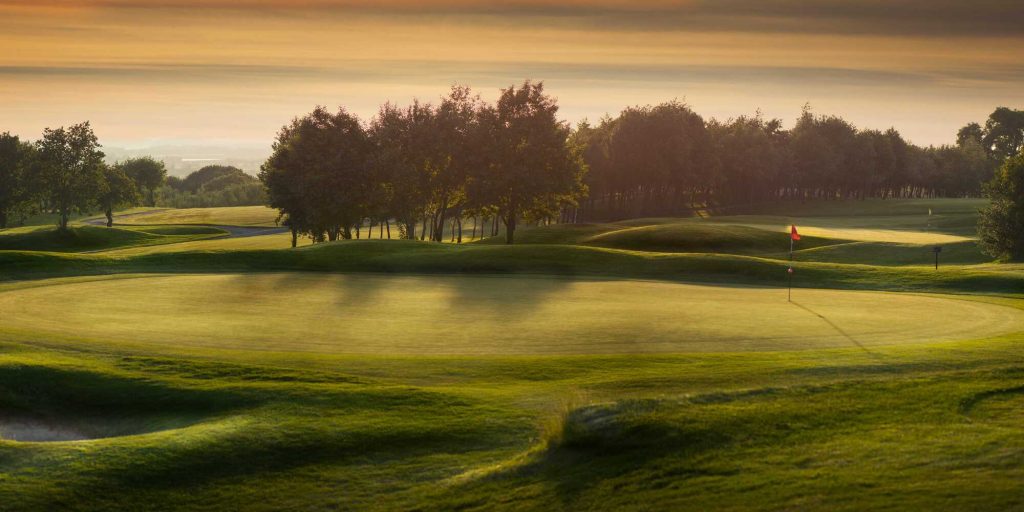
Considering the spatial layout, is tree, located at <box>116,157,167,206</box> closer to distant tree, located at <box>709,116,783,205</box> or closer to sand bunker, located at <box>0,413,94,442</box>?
distant tree, located at <box>709,116,783,205</box>

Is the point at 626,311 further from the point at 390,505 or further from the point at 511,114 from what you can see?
the point at 511,114

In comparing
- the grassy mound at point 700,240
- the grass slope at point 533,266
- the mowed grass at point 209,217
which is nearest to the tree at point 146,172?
the mowed grass at point 209,217

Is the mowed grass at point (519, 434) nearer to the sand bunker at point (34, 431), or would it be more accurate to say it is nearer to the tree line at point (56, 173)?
the sand bunker at point (34, 431)

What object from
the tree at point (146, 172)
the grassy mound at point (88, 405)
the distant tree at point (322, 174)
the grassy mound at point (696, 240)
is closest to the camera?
the grassy mound at point (88, 405)

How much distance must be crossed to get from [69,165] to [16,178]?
10427mm

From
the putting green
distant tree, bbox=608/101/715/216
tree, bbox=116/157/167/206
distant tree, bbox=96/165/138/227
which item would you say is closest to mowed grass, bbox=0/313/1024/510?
the putting green

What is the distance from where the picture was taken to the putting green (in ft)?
74.0

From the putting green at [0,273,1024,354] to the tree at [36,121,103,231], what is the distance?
76.6m

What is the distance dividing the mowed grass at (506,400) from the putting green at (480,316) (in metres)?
0.16

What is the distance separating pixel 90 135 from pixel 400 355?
98.6m

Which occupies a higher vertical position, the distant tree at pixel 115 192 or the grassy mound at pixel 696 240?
the distant tree at pixel 115 192

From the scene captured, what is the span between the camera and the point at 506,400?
1653cm

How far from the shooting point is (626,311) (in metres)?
28.2

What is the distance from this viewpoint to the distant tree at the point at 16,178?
10919cm
